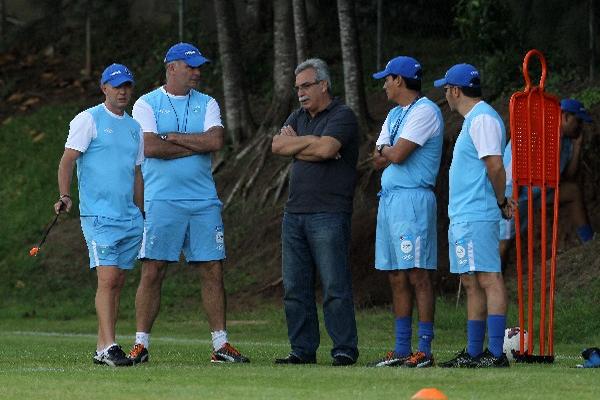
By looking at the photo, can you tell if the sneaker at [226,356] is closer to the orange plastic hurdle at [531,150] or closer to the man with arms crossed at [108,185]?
the man with arms crossed at [108,185]

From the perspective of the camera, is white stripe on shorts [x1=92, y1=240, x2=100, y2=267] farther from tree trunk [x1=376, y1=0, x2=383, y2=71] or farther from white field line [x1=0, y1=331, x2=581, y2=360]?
tree trunk [x1=376, y1=0, x2=383, y2=71]

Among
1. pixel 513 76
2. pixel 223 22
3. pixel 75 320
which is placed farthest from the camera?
pixel 223 22

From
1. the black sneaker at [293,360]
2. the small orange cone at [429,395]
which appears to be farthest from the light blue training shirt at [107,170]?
the small orange cone at [429,395]

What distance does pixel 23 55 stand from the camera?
35406mm

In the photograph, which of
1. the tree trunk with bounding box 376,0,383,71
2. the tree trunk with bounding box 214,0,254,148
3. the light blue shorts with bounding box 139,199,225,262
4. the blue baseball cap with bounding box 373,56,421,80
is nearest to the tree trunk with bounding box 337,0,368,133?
the tree trunk with bounding box 214,0,254,148

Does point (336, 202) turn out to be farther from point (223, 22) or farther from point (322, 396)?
point (223, 22)

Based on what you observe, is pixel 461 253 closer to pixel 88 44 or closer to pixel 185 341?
pixel 185 341

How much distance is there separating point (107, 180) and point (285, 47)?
13.9 m

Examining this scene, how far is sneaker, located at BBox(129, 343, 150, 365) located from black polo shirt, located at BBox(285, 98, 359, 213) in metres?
1.60

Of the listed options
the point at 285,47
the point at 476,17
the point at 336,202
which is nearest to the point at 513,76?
the point at 476,17

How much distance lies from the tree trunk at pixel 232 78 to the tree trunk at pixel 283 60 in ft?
2.80

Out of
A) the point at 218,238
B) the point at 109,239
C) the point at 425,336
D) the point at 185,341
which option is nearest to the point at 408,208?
the point at 425,336

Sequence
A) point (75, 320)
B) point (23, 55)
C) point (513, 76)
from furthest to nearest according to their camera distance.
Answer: point (23, 55) → point (513, 76) → point (75, 320)

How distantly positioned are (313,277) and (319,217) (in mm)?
569
